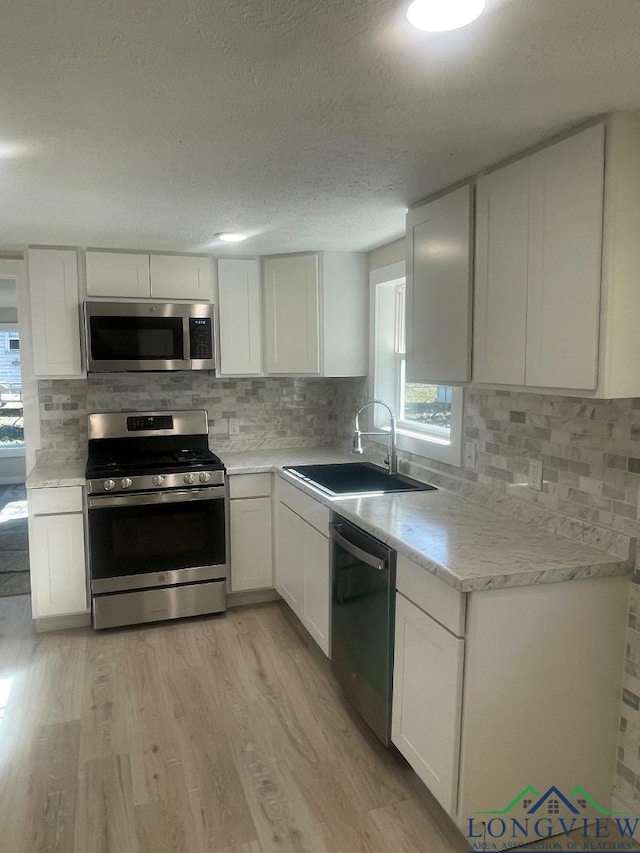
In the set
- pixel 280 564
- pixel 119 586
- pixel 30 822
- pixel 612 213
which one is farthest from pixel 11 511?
pixel 612 213

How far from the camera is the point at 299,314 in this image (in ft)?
12.0

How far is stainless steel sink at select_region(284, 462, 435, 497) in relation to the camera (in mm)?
2955

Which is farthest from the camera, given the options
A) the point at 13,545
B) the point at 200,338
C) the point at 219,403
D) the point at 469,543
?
the point at 13,545

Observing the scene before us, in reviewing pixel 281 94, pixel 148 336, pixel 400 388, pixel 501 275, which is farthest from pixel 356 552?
pixel 148 336

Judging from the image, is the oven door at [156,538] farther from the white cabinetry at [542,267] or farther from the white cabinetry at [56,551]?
the white cabinetry at [542,267]

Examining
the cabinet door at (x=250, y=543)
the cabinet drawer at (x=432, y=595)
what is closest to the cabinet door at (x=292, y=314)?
the cabinet door at (x=250, y=543)

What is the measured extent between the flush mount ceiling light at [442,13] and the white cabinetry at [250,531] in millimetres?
2681

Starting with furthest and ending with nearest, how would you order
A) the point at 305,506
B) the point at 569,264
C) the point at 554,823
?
the point at 305,506 → the point at 554,823 → the point at 569,264

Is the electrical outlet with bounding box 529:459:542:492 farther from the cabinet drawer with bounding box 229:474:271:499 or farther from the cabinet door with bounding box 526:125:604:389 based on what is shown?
the cabinet drawer with bounding box 229:474:271:499

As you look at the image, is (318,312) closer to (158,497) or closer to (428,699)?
(158,497)

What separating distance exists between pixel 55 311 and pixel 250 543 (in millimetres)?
1752

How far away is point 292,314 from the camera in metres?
3.68

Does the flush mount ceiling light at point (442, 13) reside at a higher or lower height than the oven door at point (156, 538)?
higher

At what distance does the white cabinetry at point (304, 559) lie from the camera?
9.24 feet
